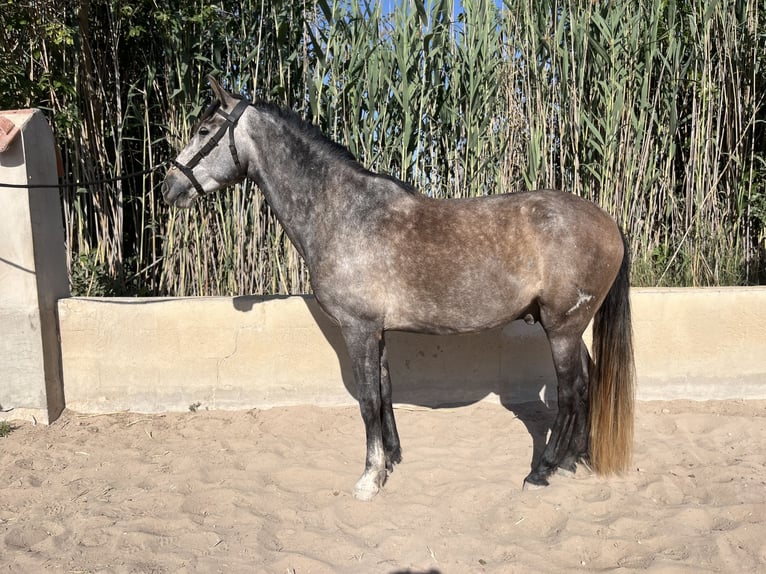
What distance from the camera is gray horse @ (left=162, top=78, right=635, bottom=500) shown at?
2.54 metres

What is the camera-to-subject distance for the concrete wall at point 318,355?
3.58m

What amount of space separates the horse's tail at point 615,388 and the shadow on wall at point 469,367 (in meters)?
0.86

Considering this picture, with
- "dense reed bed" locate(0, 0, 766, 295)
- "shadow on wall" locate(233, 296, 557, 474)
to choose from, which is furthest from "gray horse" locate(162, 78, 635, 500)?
"dense reed bed" locate(0, 0, 766, 295)

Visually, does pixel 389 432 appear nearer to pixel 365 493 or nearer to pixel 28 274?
pixel 365 493

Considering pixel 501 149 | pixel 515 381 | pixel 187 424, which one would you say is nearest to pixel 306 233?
pixel 187 424

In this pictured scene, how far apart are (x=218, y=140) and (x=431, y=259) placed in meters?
1.12

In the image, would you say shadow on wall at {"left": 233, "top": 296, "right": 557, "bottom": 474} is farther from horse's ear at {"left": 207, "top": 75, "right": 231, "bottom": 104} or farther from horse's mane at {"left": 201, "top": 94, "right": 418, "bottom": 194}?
horse's ear at {"left": 207, "top": 75, "right": 231, "bottom": 104}

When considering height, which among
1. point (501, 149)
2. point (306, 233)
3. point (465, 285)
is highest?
point (501, 149)

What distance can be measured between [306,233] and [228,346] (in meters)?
1.24

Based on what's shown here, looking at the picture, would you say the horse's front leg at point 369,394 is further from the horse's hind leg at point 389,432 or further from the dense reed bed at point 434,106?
the dense reed bed at point 434,106

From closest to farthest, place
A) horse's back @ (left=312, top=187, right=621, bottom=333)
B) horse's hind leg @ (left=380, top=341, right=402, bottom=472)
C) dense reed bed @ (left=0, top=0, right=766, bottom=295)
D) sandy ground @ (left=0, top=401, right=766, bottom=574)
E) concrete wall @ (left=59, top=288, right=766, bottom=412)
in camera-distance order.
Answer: sandy ground @ (left=0, top=401, right=766, bottom=574) < horse's back @ (left=312, top=187, right=621, bottom=333) < horse's hind leg @ (left=380, top=341, right=402, bottom=472) < concrete wall @ (left=59, top=288, right=766, bottom=412) < dense reed bed @ (left=0, top=0, right=766, bottom=295)

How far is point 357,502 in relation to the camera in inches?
102

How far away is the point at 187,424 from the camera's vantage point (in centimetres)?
347

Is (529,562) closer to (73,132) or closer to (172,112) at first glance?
(172,112)
